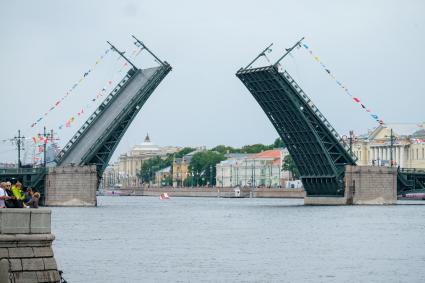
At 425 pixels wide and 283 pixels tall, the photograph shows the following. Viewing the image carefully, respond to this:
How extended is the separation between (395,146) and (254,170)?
27634mm

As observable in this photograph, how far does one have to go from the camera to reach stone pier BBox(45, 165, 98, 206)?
140ft

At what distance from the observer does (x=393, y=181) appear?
46281 mm

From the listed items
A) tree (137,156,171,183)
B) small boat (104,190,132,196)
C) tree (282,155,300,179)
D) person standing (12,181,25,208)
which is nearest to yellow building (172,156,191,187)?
tree (137,156,171,183)

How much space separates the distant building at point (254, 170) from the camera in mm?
104938

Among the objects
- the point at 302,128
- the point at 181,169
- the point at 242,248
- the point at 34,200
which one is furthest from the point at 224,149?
the point at 34,200

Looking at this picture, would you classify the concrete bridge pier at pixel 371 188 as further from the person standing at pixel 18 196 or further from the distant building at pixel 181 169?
the distant building at pixel 181 169

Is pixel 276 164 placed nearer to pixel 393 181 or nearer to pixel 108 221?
pixel 393 181

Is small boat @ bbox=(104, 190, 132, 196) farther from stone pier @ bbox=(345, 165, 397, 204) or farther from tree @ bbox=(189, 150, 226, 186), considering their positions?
stone pier @ bbox=(345, 165, 397, 204)

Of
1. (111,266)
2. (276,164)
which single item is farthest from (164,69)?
(276,164)

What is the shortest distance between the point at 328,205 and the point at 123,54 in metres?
9.70

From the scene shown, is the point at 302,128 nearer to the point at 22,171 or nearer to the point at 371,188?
the point at 371,188

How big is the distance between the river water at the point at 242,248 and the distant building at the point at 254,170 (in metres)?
66.0

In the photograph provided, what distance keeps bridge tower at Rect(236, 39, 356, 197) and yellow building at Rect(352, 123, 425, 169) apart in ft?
110

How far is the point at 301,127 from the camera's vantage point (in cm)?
4038
